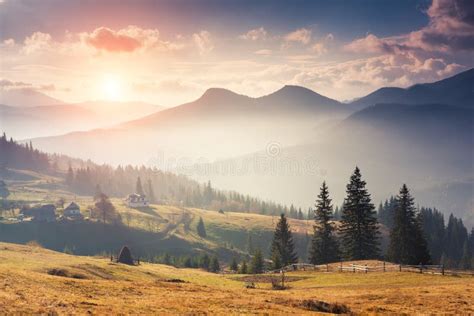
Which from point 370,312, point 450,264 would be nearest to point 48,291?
point 370,312

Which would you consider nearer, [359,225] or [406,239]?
[406,239]

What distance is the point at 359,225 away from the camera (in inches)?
3676

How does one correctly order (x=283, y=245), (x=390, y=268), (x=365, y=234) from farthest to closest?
(x=283, y=245), (x=365, y=234), (x=390, y=268)

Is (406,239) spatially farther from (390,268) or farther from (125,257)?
(125,257)

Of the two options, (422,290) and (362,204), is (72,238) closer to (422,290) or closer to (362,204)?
(362,204)

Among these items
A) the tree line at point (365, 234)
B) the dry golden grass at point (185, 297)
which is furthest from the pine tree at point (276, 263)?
the dry golden grass at point (185, 297)

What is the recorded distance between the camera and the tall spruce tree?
86375mm

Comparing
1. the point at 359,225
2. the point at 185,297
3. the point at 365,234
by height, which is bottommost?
the point at 185,297

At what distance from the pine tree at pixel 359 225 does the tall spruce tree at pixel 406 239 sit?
3.83 meters

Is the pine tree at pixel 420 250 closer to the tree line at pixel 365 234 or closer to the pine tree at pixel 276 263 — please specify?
the tree line at pixel 365 234

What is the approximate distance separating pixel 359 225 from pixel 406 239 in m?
9.50

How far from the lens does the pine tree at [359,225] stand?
9194 cm

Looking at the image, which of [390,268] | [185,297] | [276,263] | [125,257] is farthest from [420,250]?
[185,297]

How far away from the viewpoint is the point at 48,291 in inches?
1375
